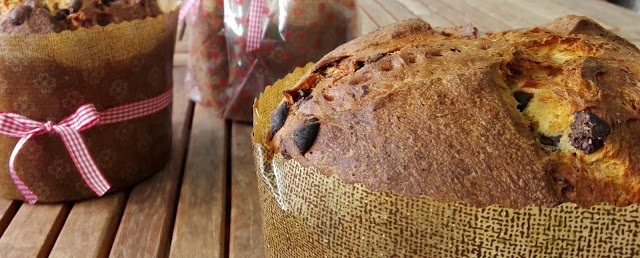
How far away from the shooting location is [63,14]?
3.38 feet

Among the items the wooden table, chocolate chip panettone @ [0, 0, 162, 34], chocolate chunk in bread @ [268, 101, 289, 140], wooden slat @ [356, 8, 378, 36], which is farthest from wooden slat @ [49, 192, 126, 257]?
wooden slat @ [356, 8, 378, 36]

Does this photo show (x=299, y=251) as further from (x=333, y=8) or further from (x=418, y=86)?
(x=333, y=8)

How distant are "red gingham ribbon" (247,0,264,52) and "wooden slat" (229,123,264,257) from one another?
8.8 inches

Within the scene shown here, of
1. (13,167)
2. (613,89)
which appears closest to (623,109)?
(613,89)

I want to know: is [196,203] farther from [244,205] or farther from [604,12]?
[604,12]

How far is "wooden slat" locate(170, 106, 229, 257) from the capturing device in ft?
3.28

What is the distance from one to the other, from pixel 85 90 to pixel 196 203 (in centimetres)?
28

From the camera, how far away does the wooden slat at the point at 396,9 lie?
1.29 meters

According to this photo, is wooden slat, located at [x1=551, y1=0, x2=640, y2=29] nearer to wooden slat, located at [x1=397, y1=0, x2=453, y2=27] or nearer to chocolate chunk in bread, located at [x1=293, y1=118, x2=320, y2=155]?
wooden slat, located at [x1=397, y1=0, x2=453, y2=27]

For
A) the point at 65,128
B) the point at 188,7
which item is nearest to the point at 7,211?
the point at 65,128

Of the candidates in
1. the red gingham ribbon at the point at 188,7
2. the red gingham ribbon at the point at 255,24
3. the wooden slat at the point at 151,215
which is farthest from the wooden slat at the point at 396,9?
the wooden slat at the point at 151,215

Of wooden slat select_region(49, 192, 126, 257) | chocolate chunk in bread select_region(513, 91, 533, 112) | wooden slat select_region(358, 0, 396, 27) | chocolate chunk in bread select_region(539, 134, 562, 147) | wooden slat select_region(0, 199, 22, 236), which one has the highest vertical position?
chocolate chunk in bread select_region(513, 91, 533, 112)

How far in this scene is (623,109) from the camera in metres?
0.62

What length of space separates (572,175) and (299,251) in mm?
307
